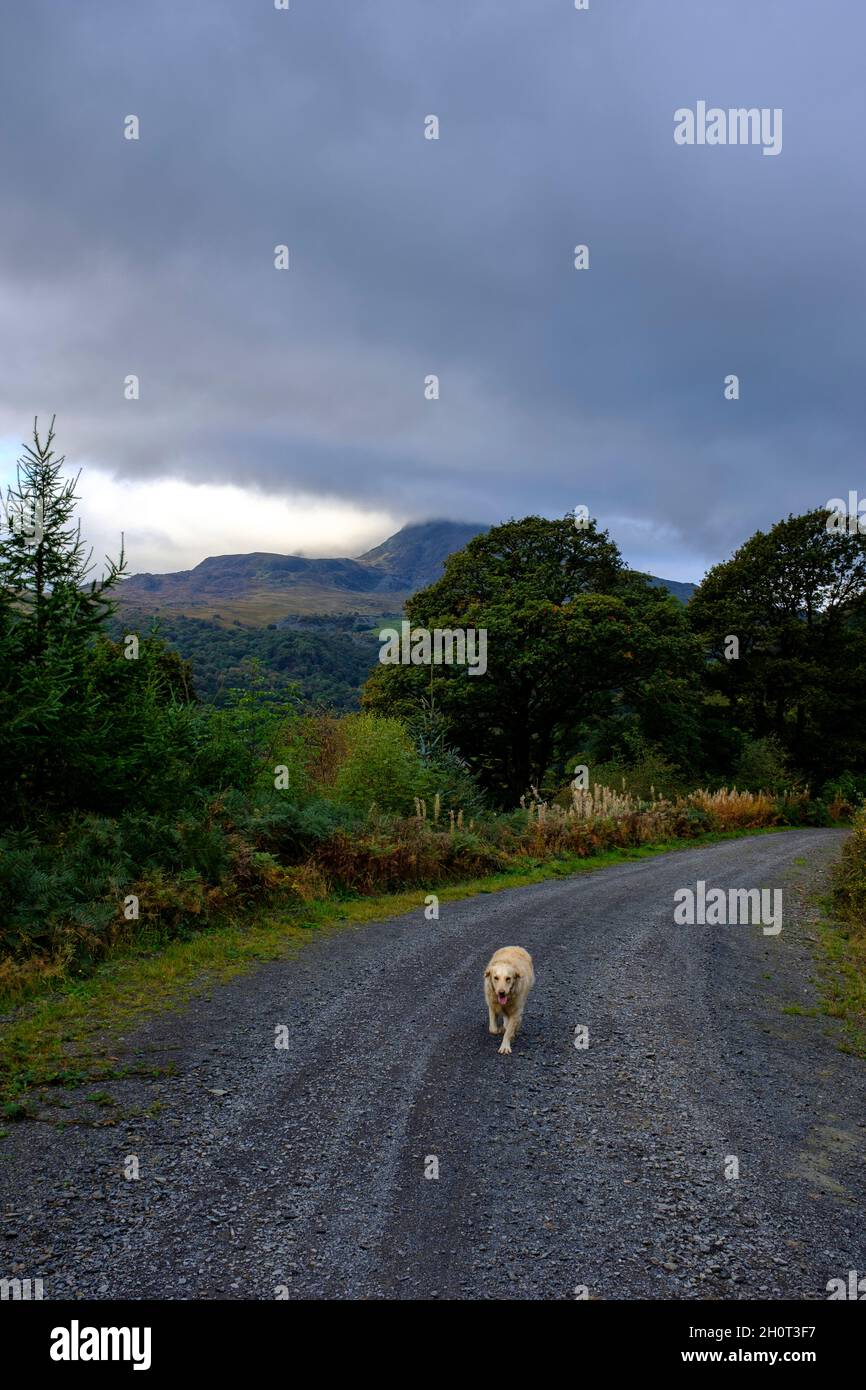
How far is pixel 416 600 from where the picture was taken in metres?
31.6

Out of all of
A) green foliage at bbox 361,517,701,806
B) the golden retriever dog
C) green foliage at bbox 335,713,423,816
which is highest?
green foliage at bbox 361,517,701,806

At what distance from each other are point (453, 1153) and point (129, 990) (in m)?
4.65

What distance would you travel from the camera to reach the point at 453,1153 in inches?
195

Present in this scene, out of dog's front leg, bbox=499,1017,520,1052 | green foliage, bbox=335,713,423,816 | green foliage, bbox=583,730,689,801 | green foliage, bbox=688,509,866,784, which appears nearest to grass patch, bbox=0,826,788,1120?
dog's front leg, bbox=499,1017,520,1052

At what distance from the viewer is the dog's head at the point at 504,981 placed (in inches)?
273

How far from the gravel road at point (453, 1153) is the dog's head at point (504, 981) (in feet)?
1.53

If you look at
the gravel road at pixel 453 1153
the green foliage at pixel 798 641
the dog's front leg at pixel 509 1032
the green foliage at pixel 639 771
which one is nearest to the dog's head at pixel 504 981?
the dog's front leg at pixel 509 1032

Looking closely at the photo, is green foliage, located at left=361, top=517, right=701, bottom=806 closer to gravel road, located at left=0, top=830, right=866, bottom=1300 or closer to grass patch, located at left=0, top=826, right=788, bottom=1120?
grass patch, located at left=0, top=826, right=788, bottom=1120

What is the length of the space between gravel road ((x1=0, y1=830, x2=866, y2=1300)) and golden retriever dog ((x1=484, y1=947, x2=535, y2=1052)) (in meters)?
0.18

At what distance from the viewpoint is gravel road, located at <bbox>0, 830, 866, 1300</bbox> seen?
379cm

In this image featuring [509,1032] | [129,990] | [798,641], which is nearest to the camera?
[509,1032]

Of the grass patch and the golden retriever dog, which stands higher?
the golden retriever dog

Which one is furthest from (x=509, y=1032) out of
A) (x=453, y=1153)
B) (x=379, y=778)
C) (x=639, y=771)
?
(x=639, y=771)

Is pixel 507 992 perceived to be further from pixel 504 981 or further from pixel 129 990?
pixel 129 990
